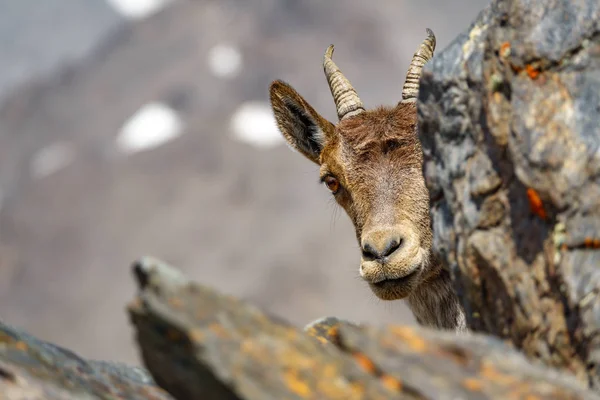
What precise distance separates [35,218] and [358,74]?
51.5m

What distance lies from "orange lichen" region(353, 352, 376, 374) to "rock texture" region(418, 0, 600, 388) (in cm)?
145

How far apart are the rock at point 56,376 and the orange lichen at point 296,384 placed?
1.38 metres

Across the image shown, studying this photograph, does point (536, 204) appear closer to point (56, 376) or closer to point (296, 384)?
point (296, 384)

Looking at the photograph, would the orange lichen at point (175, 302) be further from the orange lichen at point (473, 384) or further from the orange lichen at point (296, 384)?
the orange lichen at point (473, 384)

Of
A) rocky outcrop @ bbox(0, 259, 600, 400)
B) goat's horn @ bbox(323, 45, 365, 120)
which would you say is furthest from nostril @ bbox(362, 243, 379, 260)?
rocky outcrop @ bbox(0, 259, 600, 400)

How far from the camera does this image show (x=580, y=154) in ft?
18.4

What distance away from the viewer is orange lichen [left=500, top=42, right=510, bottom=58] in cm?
631

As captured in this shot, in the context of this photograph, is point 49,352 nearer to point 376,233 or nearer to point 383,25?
point 376,233

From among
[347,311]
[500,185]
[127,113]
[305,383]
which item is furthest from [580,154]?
[127,113]

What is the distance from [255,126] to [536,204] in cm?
11249

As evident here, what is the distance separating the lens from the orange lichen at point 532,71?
6098 mm

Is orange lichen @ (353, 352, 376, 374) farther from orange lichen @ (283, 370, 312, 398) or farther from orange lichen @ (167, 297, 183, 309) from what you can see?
orange lichen @ (167, 297, 183, 309)

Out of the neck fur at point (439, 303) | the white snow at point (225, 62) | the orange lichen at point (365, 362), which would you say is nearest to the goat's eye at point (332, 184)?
the neck fur at point (439, 303)

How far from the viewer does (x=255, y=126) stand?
385ft
